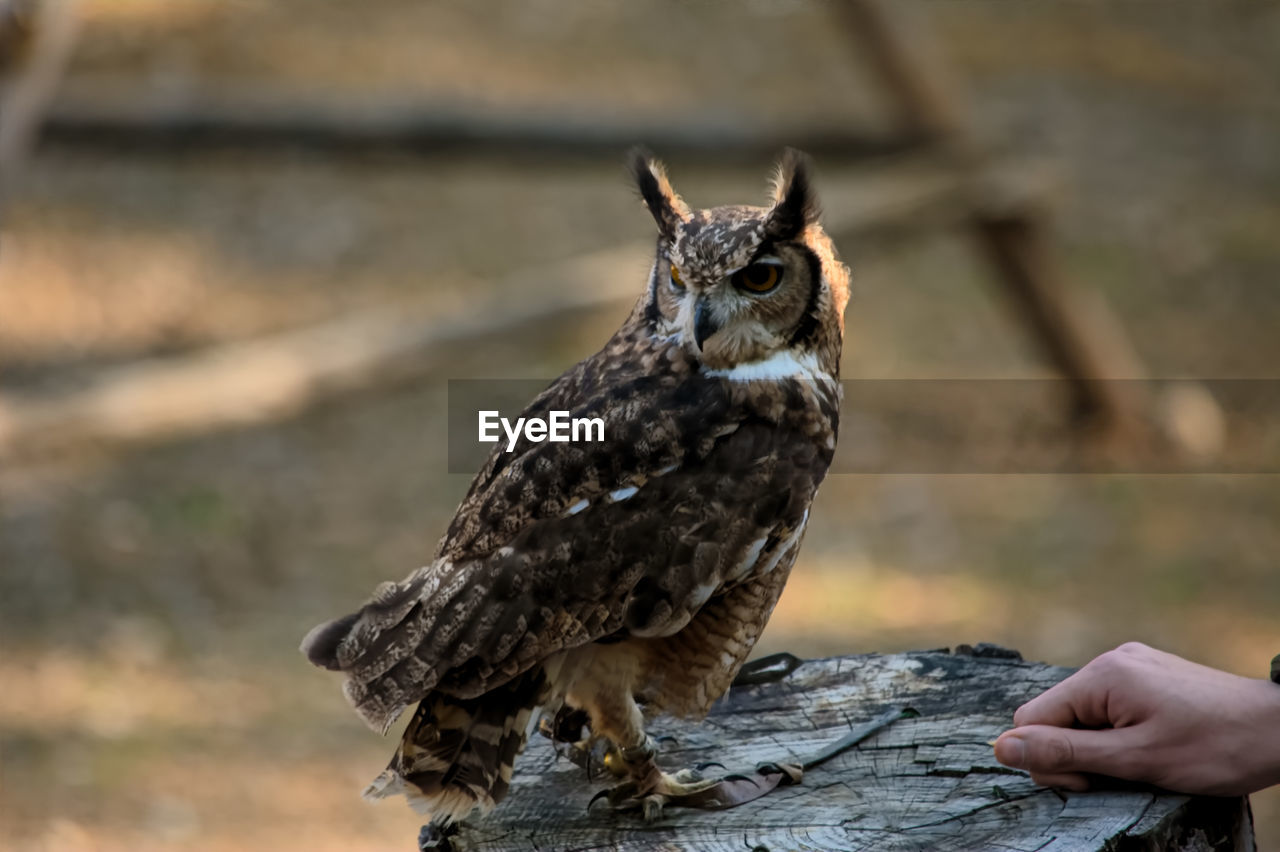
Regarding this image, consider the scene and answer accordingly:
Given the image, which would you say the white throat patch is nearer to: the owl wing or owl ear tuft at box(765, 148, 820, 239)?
the owl wing

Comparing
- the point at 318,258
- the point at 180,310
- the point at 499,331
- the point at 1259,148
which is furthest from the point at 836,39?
the point at 499,331

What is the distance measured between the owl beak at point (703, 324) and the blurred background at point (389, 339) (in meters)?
1.80

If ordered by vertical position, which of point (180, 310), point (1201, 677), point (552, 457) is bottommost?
point (1201, 677)

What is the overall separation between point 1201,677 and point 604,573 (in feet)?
2.76

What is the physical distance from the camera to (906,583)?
18.3ft

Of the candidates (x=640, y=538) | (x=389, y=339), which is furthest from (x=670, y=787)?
(x=389, y=339)

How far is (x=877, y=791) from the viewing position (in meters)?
2.26

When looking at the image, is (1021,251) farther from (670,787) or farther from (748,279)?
(670,787)

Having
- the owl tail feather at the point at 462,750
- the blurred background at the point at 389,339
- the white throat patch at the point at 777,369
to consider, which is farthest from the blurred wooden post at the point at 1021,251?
the owl tail feather at the point at 462,750

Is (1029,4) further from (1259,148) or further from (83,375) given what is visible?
(83,375)

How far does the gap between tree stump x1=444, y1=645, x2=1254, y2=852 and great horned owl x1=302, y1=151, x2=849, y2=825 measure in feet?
0.37

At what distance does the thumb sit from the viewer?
2.04m

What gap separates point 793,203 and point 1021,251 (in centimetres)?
418

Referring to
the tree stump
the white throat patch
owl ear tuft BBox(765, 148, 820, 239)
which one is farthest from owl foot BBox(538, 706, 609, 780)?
owl ear tuft BBox(765, 148, 820, 239)
